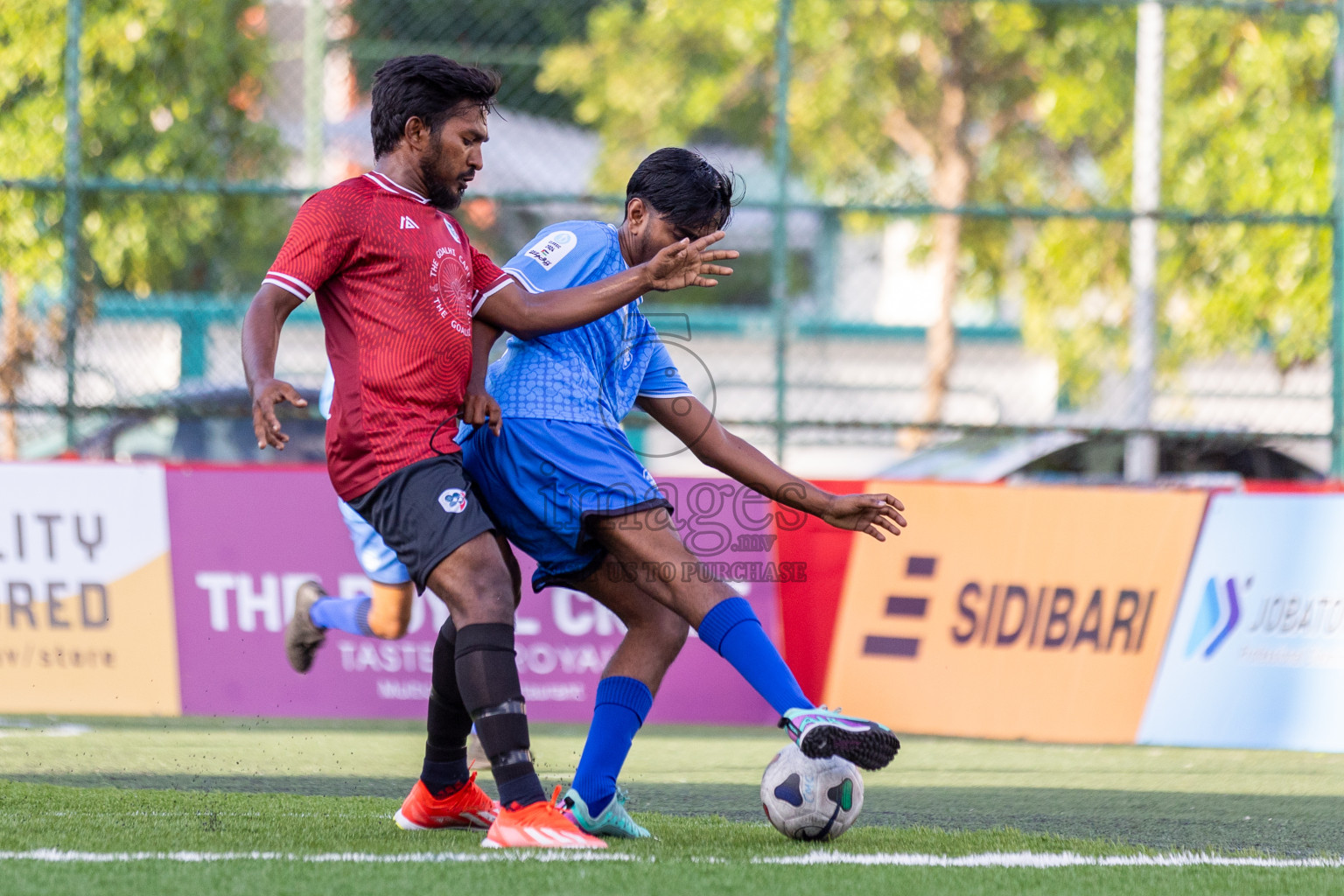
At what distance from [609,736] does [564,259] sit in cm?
124

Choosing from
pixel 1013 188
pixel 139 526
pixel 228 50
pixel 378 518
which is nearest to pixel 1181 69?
pixel 1013 188

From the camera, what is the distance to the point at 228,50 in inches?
413

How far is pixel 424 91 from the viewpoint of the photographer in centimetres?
369

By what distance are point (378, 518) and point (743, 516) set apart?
335 cm

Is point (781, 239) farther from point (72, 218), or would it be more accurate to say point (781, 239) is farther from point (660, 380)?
point (660, 380)

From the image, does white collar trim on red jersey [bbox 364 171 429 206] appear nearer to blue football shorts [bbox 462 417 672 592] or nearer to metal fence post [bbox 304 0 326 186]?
blue football shorts [bbox 462 417 672 592]

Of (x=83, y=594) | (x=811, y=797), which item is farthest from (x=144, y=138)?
(x=811, y=797)

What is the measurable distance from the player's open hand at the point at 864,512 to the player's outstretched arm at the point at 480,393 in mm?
882

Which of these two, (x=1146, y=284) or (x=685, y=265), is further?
(x=1146, y=284)

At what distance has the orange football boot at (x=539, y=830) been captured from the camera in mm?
3473

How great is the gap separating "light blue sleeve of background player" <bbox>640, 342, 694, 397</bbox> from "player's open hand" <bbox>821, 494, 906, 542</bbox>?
56 centimetres

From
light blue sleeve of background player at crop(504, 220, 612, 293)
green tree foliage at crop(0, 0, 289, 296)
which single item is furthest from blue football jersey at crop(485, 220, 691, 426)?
green tree foliage at crop(0, 0, 289, 296)

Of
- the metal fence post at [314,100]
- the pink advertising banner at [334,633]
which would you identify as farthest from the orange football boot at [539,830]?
the metal fence post at [314,100]

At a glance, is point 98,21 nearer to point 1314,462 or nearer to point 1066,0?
point 1066,0
